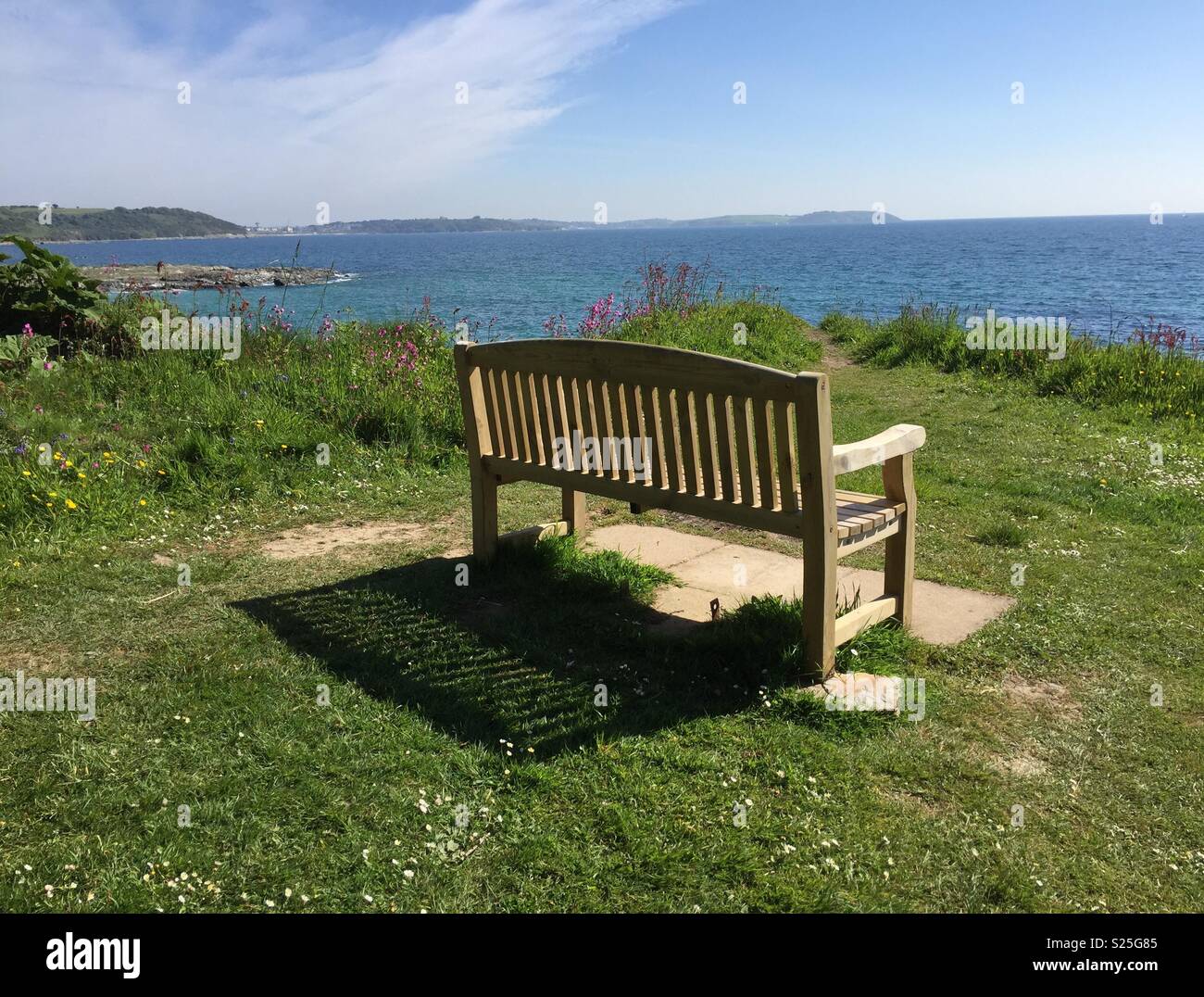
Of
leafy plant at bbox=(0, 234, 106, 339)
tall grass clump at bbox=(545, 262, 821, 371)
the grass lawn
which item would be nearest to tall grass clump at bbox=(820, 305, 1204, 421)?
tall grass clump at bbox=(545, 262, 821, 371)

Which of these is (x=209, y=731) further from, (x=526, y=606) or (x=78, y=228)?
(x=78, y=228)

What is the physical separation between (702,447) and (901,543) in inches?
41.9

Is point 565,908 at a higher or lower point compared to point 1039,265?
lower

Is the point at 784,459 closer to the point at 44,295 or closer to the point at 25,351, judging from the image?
the point at 25,351

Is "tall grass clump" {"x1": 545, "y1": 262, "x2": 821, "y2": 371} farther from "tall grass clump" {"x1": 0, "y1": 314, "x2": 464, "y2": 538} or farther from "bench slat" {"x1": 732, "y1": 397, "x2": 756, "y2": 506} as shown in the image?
"bench slat" {"x1": 732, "y1": 397, "x2": 756, "y2": 506}

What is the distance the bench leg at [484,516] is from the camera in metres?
5.21

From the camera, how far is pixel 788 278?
58.8m

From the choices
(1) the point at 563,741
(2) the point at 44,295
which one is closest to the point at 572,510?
(1) the point at 563,741

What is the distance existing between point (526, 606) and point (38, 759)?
85.7 inches

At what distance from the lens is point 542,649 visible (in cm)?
432

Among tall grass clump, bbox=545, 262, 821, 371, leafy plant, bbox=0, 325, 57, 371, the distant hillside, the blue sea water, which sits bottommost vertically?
leafy plant, bbox=0, 325, 57, 371

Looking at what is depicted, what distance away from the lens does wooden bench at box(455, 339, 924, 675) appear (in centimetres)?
375
